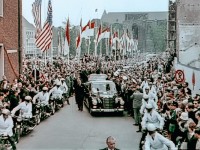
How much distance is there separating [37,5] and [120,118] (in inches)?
399

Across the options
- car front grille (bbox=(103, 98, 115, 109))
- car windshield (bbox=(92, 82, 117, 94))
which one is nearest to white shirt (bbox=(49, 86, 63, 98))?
car windshield (bbox=(92, 82, 117, 94))

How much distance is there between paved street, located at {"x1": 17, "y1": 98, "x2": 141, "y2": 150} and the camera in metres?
18.7

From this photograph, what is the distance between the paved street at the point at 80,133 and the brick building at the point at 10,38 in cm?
689

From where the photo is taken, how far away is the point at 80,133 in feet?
70.6

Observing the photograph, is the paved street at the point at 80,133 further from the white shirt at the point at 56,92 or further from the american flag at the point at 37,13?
the american flag at the point at 37,13

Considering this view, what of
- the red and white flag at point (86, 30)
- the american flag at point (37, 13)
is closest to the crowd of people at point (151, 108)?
the american flag at point (37, 13)

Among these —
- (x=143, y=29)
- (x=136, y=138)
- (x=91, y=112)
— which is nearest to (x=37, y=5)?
(x=91, y=112)

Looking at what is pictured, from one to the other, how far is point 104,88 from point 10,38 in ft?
29.9

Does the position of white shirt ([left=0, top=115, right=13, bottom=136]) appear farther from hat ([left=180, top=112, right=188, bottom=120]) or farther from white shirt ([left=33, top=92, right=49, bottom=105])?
white shirt ([left=33, top=92, right=49, bottom=105])

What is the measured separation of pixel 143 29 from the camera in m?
164

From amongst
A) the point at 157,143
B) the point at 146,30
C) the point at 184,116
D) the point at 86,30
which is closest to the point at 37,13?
the point at 86,30

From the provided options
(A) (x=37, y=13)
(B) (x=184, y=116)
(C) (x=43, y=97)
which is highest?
(A) (x=37, y=13)

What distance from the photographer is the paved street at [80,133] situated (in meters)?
18.7

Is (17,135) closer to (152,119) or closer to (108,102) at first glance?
(152,119)
